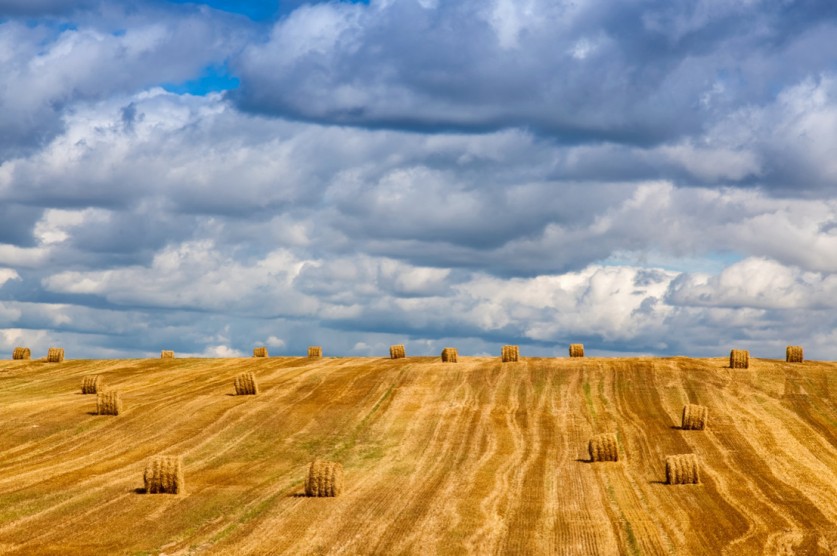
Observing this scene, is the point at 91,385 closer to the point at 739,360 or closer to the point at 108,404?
the point at 108,404

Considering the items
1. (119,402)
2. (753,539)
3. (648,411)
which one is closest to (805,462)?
(648,411)

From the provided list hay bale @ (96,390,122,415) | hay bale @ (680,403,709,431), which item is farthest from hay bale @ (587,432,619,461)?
hay bale @ (96,390,122,415)

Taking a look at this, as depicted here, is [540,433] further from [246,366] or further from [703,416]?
[246,366]

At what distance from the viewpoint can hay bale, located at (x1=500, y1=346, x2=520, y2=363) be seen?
5906 cm

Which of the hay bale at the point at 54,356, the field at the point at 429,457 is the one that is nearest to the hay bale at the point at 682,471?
the field at the point at 429,457

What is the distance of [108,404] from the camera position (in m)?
47.1

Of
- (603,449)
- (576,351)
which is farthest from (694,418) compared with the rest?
(576,351)

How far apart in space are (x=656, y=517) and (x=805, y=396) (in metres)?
23.4

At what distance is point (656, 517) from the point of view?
29.9 m

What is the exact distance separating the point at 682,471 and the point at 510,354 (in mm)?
25053

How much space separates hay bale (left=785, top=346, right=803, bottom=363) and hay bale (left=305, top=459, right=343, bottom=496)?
3434 cm

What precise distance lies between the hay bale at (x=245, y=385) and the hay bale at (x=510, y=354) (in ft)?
47.3

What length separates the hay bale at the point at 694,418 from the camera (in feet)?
144

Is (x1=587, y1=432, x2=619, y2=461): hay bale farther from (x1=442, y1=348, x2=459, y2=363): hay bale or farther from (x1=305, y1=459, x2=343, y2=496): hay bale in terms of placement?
(x1=442, y1=348, x2=459, y2=363): hay bale
